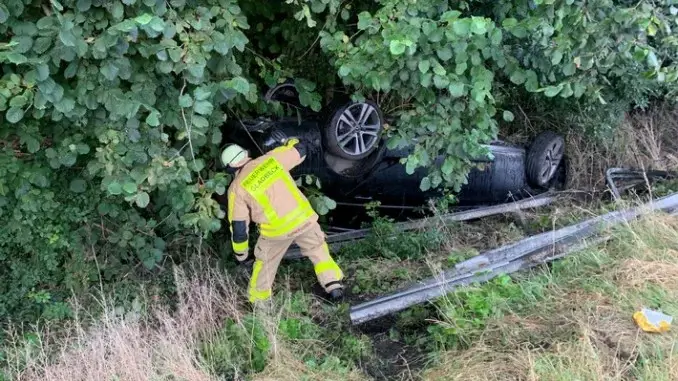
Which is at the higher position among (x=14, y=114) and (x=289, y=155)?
(x=14, y=114)

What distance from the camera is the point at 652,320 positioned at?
3318 millimetres

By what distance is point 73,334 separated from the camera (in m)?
4.09

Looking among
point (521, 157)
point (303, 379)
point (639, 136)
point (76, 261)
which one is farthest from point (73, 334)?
point (639, 136)

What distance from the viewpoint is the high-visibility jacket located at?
14.1 feet

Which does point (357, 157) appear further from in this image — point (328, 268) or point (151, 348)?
point (151, 348)

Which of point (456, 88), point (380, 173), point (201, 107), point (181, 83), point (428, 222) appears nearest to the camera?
point (201, 107)

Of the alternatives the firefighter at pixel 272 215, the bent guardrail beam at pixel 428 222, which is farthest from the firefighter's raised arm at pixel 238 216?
the bent guardrail beam at pixel 428 222

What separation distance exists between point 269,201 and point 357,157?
896 millimetres

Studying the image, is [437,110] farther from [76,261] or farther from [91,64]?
[76,261]

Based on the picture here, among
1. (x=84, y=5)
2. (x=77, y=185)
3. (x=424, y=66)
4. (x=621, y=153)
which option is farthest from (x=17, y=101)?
(x=621, y=153)

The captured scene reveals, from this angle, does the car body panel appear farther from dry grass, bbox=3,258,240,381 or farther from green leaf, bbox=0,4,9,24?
green leaf, bbox=0,4,9,24

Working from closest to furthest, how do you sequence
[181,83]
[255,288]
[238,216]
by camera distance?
[181,83]
[238,216]
[255,288]

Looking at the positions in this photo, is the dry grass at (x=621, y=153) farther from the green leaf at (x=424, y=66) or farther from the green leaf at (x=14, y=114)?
the green leaf at (x=14, y=114)

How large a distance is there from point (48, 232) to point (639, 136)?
6.92 m
